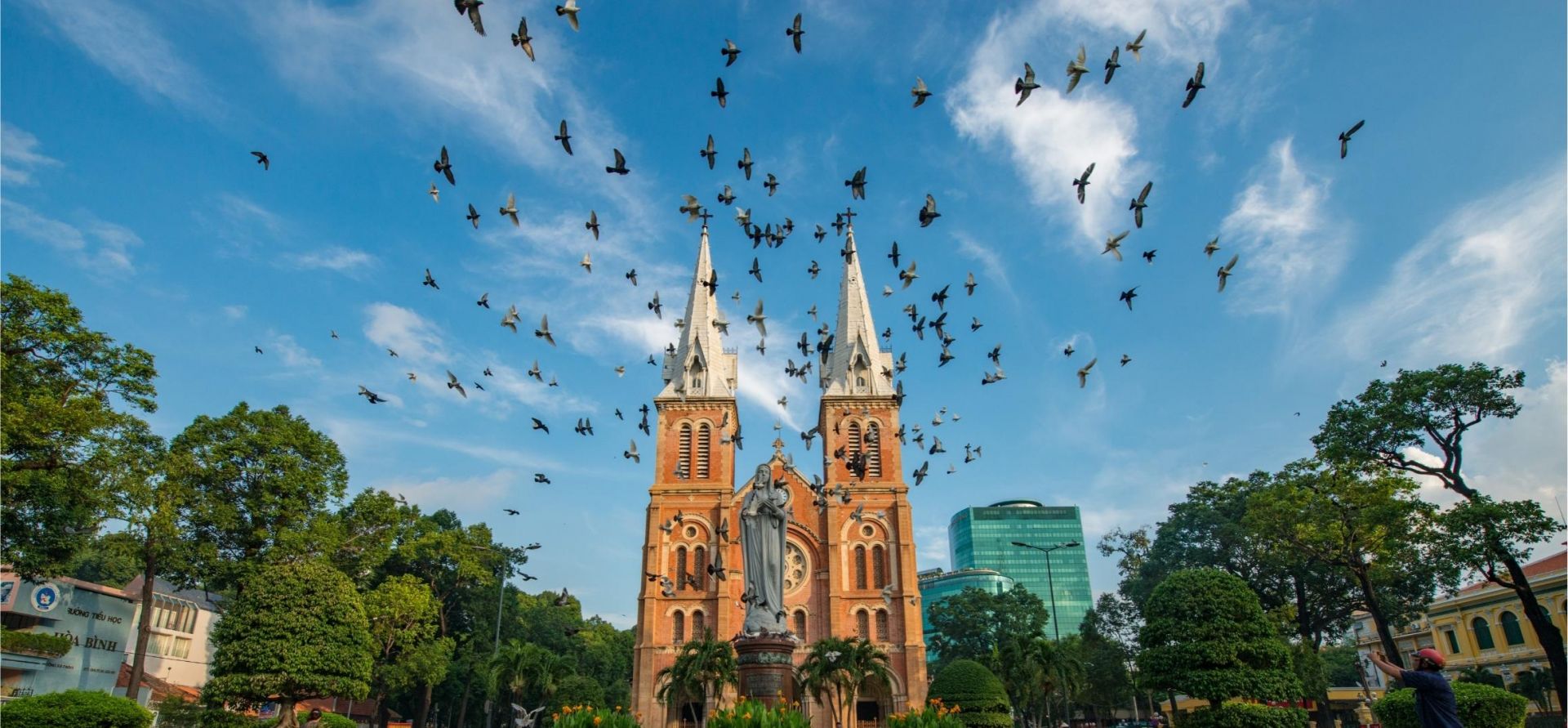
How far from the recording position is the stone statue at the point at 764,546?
1627 centimetres

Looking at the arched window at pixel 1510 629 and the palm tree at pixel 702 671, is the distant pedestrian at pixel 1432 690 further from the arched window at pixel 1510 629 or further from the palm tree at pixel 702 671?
the arched window at pixel 1510 629

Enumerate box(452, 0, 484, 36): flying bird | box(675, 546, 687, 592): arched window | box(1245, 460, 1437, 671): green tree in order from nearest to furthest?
box(452, 0, 484, 36): flying bird → box(1245, 460, 1437, 671): green tree → box(675, 546, 687, 592): arched window

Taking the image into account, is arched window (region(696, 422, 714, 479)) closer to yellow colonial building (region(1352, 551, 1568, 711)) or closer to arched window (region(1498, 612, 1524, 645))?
yellow colonial building (region(1352, 551, 1568, 711))

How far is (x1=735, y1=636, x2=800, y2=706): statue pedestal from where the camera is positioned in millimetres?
14859

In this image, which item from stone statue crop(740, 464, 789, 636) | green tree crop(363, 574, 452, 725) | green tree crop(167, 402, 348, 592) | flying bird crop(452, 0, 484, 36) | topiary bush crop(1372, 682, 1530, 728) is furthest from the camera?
green tree crop(363, 574, 452, 725)

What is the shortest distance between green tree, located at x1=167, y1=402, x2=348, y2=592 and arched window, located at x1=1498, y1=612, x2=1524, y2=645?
155ft

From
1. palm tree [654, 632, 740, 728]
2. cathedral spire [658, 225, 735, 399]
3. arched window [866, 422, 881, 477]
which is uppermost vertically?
cathedral spire [658, 225, 735, 399]

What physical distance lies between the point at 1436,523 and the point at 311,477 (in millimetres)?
32275

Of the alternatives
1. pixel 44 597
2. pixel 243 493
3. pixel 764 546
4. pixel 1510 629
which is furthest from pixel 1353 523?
pixel 44 597

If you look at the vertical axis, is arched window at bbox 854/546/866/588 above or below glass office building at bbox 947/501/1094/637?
below

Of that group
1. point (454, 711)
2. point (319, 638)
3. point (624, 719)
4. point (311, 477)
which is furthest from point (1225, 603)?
point (454, 711)

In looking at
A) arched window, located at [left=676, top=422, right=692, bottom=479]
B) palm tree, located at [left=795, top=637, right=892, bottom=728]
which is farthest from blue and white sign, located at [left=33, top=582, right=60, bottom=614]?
palm tree, located at [left=795, top=637, right=892, bottom=728]

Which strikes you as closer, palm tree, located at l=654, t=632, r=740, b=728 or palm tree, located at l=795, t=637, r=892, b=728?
palm tree, located at l=654, t=632, r=740, b=728

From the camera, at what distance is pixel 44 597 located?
25.8m
